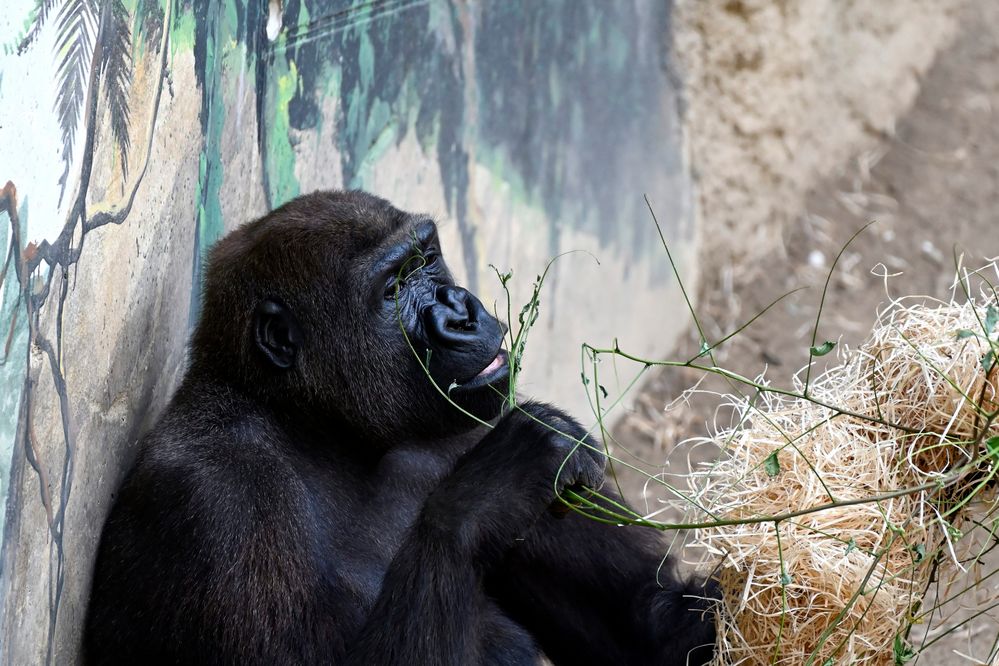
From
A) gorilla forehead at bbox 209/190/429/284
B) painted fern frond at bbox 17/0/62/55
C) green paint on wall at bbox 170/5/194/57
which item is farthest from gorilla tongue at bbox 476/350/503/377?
painted fern frond at bbox 17/0/62/55

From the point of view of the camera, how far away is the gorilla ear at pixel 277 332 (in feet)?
9.75

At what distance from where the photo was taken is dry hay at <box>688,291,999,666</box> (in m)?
2.58

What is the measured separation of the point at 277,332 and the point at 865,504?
56.0 inches

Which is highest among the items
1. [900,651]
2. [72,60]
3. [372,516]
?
[72,60]

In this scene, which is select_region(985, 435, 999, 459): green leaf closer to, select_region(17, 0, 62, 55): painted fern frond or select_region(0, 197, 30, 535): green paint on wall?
select_region(0, 197, 30, 535): green paint on wall

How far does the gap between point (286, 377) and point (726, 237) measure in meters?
4.68

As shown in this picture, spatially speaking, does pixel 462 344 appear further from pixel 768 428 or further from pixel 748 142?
Answer: pixel 748 142

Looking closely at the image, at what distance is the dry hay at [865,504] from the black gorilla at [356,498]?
384 millimetres

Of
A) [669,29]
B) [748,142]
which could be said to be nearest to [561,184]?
[669,29]

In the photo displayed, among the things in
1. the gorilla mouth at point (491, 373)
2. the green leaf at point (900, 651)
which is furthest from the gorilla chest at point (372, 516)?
the green leaf at point (900, 651)

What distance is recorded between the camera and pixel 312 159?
12.9 feet

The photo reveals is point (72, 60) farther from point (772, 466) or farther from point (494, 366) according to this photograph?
point (772, 466)

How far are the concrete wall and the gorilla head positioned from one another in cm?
23

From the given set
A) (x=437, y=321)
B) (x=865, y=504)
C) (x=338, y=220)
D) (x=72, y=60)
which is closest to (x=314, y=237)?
(x=338, y=220)
